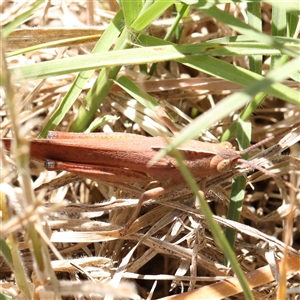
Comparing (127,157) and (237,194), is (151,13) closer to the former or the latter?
(127,157)

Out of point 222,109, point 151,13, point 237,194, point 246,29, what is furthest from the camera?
point 237,194

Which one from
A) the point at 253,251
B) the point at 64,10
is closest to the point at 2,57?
the point at 253,251

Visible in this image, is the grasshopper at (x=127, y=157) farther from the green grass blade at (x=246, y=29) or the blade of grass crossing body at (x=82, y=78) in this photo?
the green grass blade at (x=246, y=29)

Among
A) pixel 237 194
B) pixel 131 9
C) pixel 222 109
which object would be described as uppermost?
pixel 131 9

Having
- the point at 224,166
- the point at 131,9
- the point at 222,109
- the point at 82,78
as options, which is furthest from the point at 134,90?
the point at 222,109

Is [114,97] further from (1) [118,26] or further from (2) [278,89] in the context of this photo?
(2) [278,89]

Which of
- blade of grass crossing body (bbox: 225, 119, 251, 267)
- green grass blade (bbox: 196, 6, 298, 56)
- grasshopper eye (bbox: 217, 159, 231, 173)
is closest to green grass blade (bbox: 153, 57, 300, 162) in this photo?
green grass blade (bbox: 196, 6, 298, 56)
